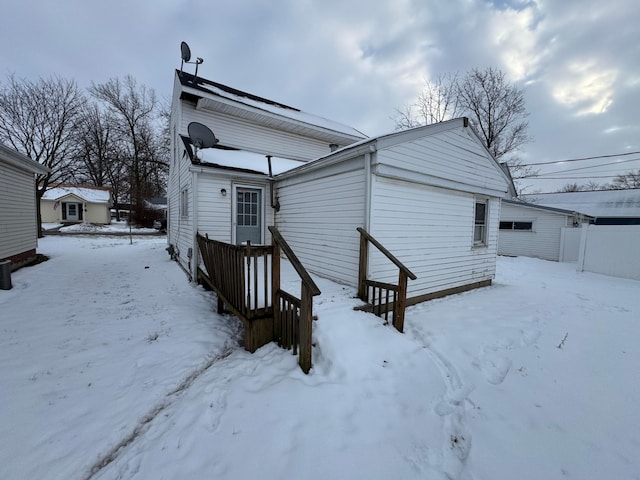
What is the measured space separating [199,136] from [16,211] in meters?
6.68

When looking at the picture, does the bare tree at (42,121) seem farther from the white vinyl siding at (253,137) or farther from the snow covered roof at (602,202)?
the snow covered roof at (602,202)

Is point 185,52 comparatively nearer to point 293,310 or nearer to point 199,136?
point 199,136

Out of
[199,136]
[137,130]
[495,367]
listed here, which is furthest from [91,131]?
[495,367]

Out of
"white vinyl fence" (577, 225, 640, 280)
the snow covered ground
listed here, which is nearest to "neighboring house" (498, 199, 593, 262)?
"white vinyl fence" (577, 225, 640, 280)

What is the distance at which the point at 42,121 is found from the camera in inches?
671

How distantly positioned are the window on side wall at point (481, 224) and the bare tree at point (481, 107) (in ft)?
50.4

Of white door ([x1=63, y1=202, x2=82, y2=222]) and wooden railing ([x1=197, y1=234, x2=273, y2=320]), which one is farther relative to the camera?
white door ([x1=63, y1=202, x2=82, y2=222])

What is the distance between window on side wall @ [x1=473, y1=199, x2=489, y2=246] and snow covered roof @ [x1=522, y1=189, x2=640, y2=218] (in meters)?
16.2

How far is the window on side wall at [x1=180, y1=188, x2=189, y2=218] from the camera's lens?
7.81 metres

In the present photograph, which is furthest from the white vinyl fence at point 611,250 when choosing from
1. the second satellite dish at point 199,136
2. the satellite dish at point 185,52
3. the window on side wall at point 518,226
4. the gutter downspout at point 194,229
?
the satellite dish at point 185,52

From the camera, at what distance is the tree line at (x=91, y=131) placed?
16.6 m

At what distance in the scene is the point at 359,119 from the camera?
2212cm

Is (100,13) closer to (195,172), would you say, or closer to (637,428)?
(195,172)

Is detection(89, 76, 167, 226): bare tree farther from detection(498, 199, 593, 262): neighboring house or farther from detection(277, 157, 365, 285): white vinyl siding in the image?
detection(498, 199, 593, 262): neighboring house
